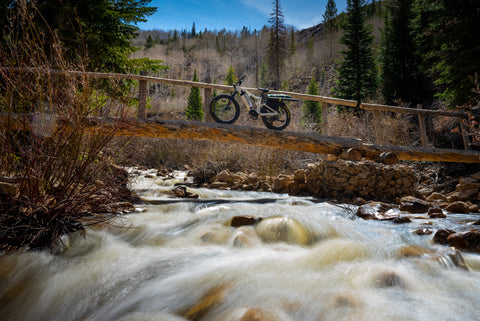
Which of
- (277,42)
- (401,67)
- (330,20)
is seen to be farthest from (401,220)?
(330,20)

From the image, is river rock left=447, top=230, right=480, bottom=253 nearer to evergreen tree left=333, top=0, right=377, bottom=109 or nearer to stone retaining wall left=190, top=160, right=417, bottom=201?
stone retaining wall left=190, top=160, right=417, bottom=201

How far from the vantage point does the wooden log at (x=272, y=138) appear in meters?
5.52

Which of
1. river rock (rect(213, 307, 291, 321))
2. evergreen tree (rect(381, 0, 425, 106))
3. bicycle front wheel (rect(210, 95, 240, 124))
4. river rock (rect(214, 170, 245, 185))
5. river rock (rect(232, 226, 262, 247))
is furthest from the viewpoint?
evergreen tree (rect(381, 0, 425, 106))

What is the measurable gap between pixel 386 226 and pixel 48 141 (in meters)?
4.19

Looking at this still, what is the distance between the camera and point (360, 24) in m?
17.9

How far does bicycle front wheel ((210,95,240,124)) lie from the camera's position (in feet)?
20.1

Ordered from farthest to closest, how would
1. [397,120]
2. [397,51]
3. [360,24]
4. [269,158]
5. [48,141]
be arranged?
[360,24] → [397,51] → [397,120] → [269,158] → [48,141]

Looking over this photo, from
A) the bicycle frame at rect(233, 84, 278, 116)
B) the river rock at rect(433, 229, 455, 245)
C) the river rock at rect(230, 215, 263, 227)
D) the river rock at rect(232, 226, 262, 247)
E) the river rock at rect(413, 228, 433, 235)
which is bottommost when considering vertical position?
the river rock at rect(232, 226, 262, 247)

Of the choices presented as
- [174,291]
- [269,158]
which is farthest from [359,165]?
[174,291]

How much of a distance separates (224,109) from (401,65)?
1438 cm

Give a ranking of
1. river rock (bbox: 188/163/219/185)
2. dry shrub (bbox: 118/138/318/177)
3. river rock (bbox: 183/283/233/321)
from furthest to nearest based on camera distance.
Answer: dry shrub (bbox: 118/138/318/177), river rock (bbox: 188/163/219/185), river rock (bbox: 183/283/233/321)

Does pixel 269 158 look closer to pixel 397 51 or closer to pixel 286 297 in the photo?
pixel 286 297

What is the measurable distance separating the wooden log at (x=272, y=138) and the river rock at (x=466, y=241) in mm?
3491

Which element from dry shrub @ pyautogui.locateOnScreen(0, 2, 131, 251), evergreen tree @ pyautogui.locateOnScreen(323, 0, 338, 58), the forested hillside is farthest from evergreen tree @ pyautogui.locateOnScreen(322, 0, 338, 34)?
dry shrub @ pyautogui.locateOnScreen(0, 2, 131, 251)
